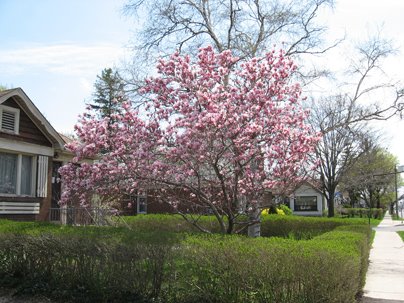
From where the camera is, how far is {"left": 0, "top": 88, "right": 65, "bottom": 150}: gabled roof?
47.3 ft

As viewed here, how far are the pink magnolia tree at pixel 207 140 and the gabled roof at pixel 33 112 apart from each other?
6.27m

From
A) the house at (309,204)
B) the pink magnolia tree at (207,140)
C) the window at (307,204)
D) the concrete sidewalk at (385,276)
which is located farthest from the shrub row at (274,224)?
the window at (307,204)

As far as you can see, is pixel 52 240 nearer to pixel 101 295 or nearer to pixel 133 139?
pixel 101 295

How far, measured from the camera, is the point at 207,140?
7977 millimetres

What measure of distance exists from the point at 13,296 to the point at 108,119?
12.7ft

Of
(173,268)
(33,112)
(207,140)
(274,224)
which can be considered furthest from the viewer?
(274,224)

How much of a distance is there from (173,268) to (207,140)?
2780 millimetres

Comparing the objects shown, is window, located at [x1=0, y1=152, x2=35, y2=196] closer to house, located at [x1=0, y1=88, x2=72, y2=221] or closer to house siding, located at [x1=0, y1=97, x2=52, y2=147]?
house, located at [x1=0, y1=88, x2=72, y2=221]

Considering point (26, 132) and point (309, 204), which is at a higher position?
point (26, 132)

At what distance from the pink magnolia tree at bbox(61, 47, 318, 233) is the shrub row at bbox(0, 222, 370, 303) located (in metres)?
1.68

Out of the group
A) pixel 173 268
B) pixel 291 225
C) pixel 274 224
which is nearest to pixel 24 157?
pixel 274 224

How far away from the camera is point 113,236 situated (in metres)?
6.97

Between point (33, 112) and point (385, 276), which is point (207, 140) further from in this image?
point (33, 112)

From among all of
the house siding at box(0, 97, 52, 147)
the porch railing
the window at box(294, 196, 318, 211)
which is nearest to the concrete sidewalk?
the porch railing
